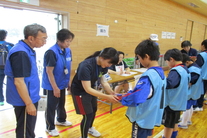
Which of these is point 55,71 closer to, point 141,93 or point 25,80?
point 25,80

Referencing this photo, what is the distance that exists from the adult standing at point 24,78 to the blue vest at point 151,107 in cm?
96

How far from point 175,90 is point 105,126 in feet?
4.59

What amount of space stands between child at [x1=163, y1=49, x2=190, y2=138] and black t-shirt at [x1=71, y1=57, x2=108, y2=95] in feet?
2.58

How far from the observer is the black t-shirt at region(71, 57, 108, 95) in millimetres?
1611

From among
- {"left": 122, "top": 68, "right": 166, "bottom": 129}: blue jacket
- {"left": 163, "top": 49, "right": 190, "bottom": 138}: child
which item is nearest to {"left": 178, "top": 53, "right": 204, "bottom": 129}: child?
{"left": 163, "top": 49, "right": 190, "bottom": 138}: child

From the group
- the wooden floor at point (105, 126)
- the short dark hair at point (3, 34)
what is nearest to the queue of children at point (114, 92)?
the wooden floor at point (105, 126)

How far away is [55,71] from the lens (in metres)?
2.13

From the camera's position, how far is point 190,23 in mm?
9680

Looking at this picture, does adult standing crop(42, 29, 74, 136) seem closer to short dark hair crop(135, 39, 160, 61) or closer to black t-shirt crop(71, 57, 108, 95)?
black t-shirt crop(71, 57, 108, 95)

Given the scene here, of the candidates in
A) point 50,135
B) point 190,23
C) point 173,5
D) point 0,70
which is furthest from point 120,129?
point 190,23

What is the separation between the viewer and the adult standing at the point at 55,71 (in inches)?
79.7

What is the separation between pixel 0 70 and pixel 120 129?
2585 millimetres

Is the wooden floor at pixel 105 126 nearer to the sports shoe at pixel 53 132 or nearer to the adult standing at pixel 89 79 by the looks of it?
the sports shoe at pixel 53 132

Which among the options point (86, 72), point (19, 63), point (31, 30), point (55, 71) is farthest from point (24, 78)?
point (55, 71)
